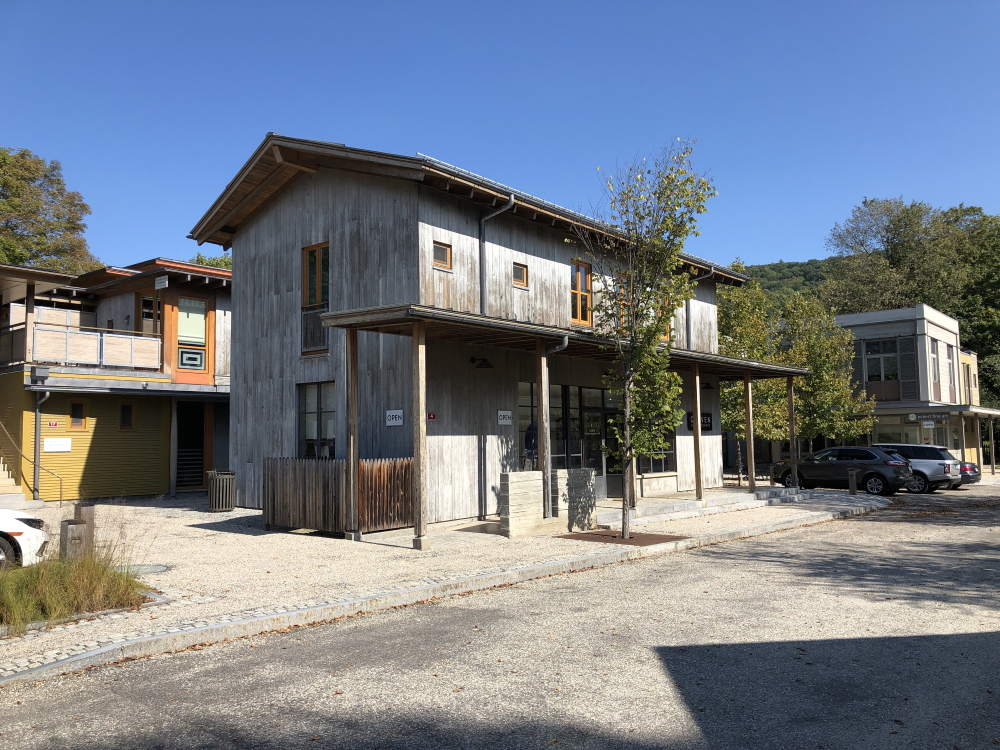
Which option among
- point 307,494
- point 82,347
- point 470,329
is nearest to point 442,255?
point 470,329

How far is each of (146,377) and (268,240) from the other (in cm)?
653

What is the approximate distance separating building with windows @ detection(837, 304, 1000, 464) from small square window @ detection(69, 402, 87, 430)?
31051mm

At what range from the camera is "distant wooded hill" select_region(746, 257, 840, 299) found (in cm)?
8156

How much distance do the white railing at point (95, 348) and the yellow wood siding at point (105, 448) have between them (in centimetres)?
122

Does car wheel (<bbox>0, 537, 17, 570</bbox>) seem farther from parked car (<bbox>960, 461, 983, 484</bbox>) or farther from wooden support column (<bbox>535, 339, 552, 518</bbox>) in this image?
parked car (<bbox>960, 461, 983, 484</bbox>)

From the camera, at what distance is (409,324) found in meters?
13.3

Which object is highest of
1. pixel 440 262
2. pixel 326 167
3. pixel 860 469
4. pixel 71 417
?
pixel 326 167

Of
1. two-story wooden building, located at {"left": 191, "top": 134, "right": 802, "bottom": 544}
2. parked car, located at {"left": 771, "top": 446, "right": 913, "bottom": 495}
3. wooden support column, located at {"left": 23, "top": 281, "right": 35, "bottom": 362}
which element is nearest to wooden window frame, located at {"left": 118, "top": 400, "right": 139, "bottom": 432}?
wooden support column, located at {"left": 23, "top": 281, "right": 35, "bottom": 362}

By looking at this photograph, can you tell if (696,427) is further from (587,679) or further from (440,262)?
(587,679)

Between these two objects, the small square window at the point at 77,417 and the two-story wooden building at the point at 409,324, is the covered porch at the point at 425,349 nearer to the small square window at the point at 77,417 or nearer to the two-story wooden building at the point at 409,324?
the two-story wooden building at the point at 409,324

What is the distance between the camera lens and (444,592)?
938 centimetres

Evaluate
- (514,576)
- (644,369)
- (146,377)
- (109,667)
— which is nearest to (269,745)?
(109,667)

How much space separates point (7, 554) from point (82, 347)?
44.1 ft

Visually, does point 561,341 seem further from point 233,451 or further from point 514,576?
point 233,451
